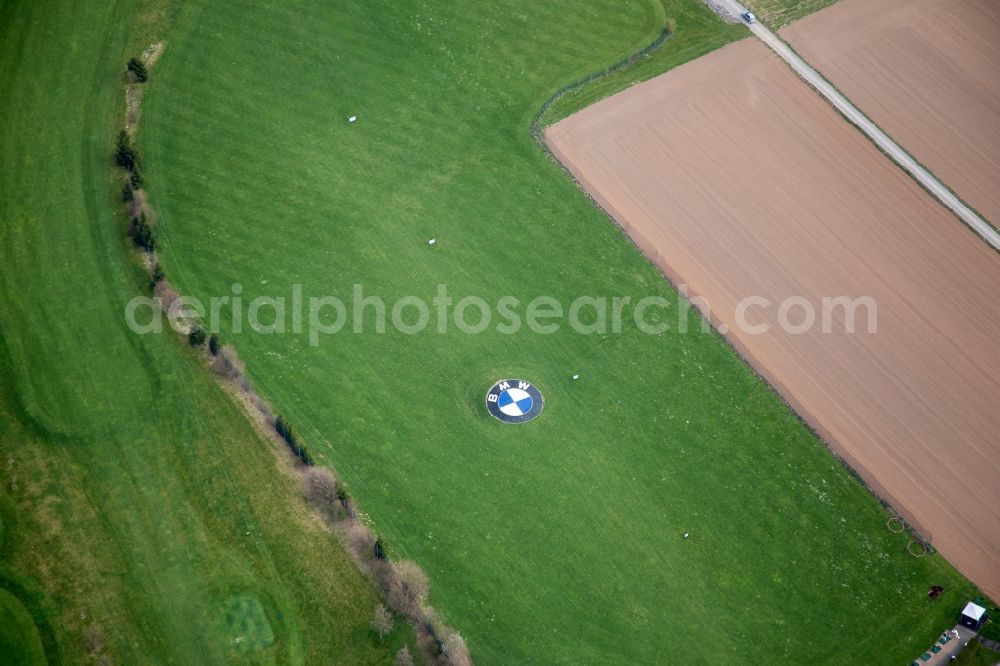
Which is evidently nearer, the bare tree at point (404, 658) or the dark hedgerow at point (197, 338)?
the bare tree at point (404, 658)

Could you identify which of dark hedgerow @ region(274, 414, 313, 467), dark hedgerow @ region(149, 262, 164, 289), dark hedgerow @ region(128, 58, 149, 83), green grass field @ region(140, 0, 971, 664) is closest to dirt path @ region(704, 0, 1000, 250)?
green grass field @ region(140, 0, 971, 664)

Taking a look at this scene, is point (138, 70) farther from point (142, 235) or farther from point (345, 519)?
point (345, 519)

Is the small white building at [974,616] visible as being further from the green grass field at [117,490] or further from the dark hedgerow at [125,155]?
the dark hedgerow at [125,155]

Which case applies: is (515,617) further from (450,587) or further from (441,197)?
(441,197)

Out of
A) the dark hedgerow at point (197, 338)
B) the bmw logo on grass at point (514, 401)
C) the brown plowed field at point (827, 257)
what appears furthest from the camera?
the dark hedgerow at point (197, 338)

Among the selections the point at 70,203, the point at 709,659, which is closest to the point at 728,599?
the point at 709,659

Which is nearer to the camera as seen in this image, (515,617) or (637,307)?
(515,617)

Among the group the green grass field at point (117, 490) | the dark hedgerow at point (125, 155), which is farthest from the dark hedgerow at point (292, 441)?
the dark hedgerow at point (125, 155)
